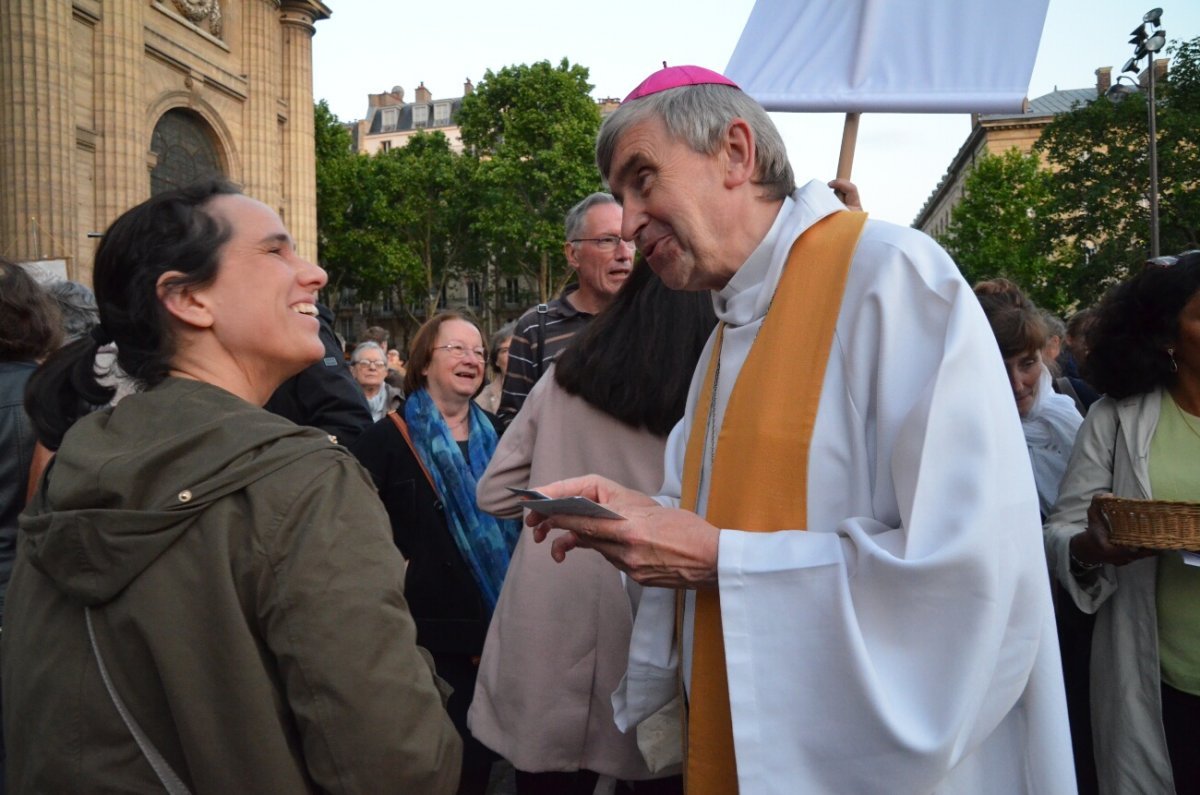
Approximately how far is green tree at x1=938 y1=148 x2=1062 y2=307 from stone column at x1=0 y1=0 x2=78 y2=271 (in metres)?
34.5

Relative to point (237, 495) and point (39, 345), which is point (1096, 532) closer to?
point (237, 495)

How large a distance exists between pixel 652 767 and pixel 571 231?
2.73 meters

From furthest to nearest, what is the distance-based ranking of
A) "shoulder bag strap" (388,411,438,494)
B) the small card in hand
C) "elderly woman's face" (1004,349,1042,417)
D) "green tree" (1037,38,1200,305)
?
"green tree" (1037,38,1200,305) → "shoulder bag strap" (388,411,438,494) → "elderly woman's face" (1004,349,1042,417) → the small card in hand

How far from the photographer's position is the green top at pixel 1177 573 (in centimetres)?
263

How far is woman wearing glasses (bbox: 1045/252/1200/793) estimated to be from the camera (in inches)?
104

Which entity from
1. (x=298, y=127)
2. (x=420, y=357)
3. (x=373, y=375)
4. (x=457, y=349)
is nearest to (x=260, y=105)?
(x=298, y=127)

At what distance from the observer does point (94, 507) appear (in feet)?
4.69

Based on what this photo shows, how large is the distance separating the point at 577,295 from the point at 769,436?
2.81m

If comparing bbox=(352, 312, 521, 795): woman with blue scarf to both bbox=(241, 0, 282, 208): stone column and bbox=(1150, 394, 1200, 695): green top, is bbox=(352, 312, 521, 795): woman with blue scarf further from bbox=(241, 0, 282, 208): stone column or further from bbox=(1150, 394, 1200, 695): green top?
bbox=(241, 0, 282, 208): stone column

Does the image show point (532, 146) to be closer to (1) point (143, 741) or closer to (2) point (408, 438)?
(2) point (408, 438)

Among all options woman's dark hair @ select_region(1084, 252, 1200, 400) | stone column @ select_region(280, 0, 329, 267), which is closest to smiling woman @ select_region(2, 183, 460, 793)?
woman's dark hair @ select_region(1084, 252, 1200, 400)

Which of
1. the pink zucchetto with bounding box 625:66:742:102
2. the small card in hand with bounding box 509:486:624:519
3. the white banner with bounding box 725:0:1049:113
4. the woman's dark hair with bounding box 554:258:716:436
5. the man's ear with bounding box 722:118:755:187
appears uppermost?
the white banner with bounding box 725:0:1049:113

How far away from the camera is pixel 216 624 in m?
1.41

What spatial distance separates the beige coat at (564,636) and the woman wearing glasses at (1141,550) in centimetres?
133
